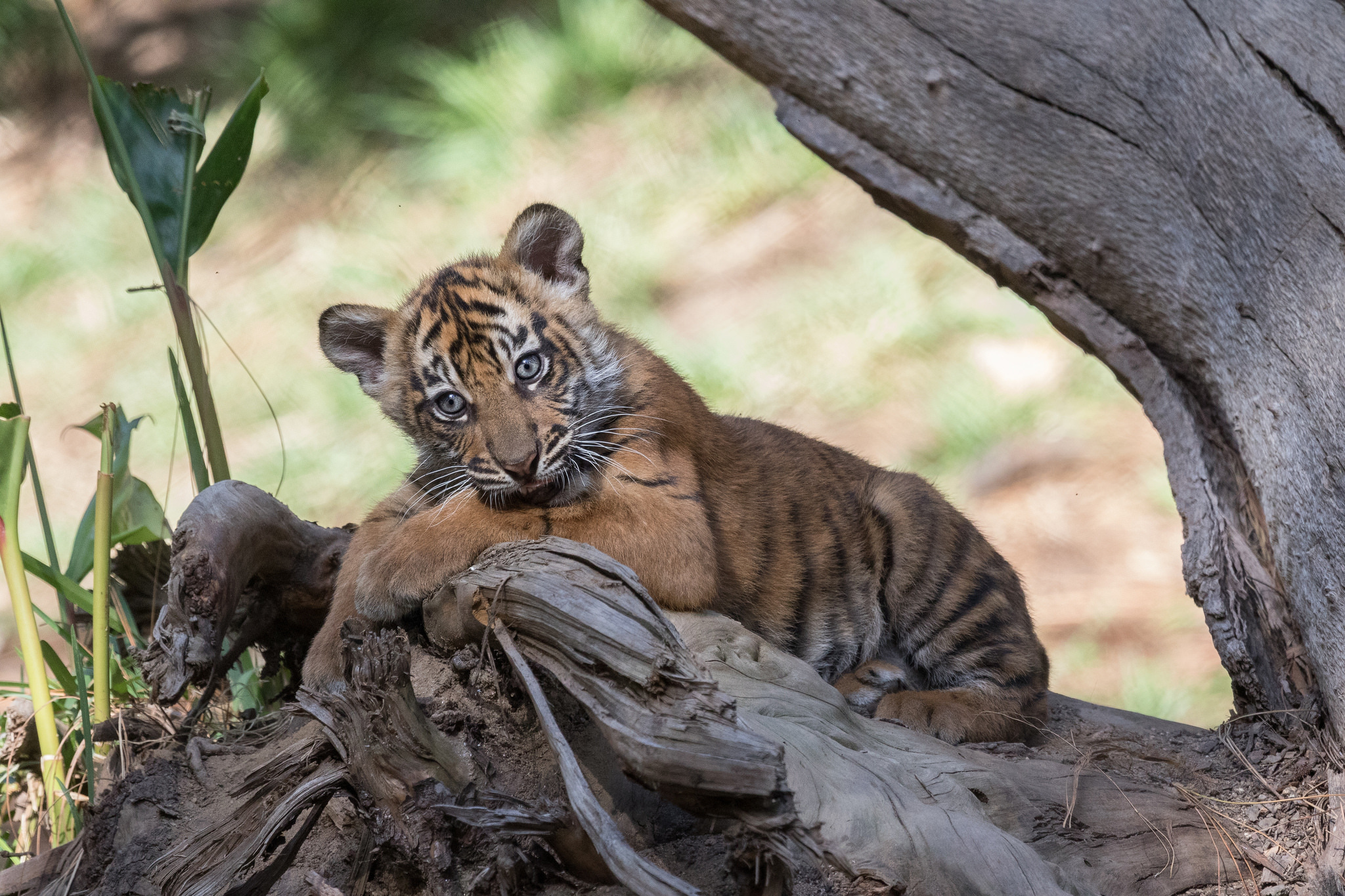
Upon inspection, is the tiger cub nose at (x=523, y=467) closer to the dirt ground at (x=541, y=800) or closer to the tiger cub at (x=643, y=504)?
the tiger cub at (x=643, y=504)

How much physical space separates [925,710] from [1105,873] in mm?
766

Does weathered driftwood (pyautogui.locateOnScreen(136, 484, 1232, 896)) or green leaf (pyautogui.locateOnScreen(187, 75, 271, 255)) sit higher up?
green leaf (pyautogui.locateOnScreen(187, 75, 271, 255))

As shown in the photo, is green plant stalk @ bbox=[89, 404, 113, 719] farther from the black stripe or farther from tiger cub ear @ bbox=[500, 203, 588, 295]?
the black stripe

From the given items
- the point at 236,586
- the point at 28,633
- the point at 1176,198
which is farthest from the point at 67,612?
the point at 1176,198

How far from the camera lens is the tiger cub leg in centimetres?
379

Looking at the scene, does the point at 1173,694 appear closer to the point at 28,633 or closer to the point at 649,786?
the point at 649,786

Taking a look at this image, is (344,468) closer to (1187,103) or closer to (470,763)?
(470,763)

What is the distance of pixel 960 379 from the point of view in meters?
7.75

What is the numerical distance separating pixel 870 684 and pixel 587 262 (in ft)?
18.1

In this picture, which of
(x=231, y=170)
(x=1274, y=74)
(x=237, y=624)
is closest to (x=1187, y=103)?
(x=1274, y=74)

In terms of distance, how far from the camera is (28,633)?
3.33 m

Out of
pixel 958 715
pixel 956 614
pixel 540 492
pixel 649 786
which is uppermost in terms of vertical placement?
pixel 540 492

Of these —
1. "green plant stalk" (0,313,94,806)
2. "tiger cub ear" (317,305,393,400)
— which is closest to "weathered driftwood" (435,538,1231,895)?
"green plant stalk" (0,313,94,806)

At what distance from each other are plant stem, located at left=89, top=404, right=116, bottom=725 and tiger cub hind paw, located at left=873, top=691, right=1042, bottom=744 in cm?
239
